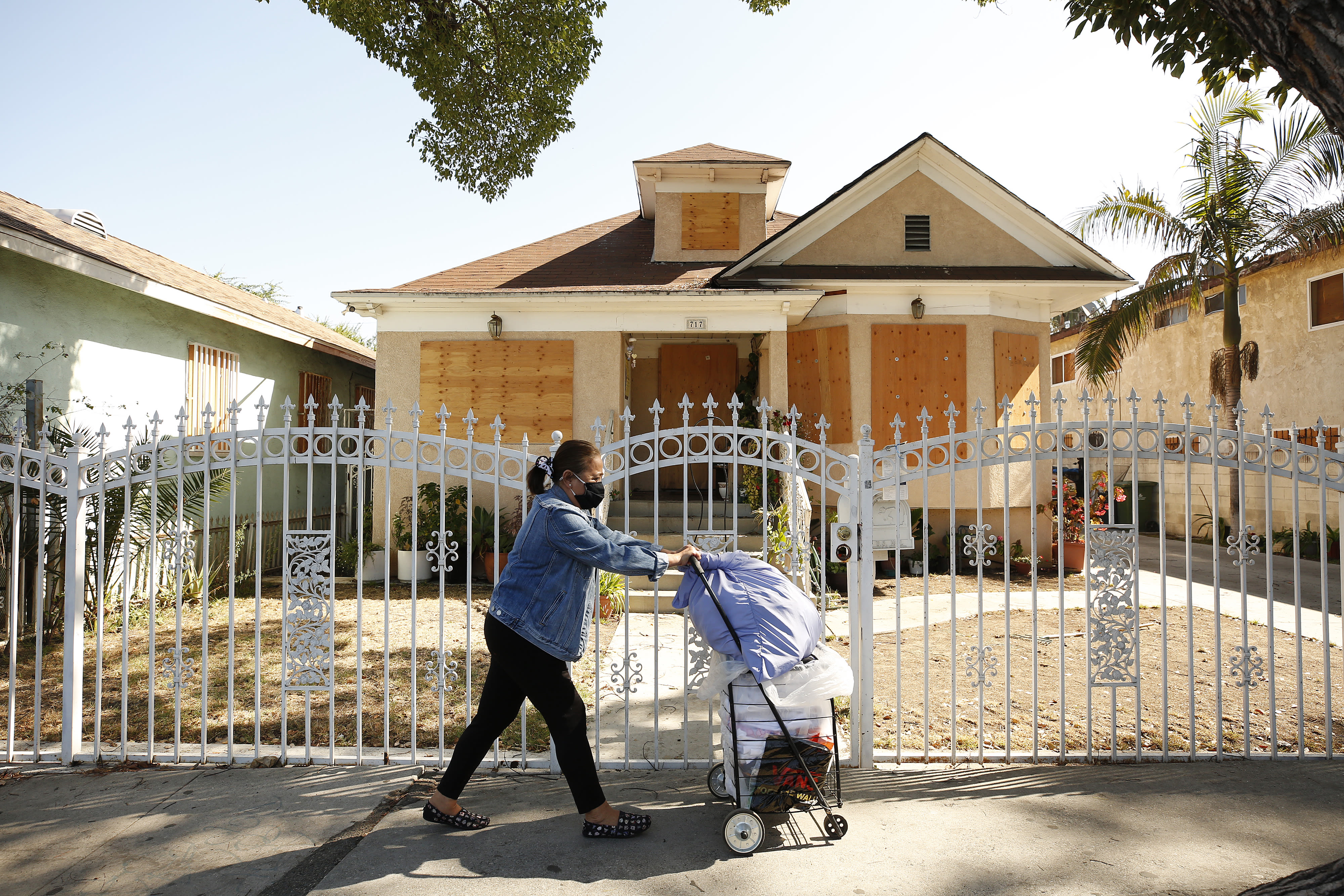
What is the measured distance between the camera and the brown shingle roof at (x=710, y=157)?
13.2 m

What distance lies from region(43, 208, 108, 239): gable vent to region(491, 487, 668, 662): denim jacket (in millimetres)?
10523

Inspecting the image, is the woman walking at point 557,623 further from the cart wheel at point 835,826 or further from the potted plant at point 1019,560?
the potted plant at point 1019,560

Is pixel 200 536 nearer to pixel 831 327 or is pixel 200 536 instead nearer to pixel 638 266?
pixel 638 266

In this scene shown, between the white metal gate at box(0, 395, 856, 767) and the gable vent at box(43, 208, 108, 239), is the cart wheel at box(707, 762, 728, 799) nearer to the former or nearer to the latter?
the white metal gate at box(0, 395, 856, 767)

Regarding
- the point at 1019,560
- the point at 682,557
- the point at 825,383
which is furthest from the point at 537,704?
the point at 1019,560

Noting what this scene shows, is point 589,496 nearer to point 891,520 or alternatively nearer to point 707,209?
point 891,520

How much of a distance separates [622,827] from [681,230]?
1123 centimetres

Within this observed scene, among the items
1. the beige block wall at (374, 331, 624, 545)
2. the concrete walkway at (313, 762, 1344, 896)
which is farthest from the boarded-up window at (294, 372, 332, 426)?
the concrete walkway at (313, 762, 1344, 896)

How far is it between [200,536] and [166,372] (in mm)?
2118

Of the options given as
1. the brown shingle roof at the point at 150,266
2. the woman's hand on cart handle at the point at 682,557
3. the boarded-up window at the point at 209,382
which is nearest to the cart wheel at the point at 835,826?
the woman's hand on cart handle at the point at 682,557

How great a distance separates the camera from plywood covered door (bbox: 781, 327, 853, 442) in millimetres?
11820

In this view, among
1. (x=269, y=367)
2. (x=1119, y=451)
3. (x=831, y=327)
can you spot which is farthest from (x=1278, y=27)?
(x=269, y=367)

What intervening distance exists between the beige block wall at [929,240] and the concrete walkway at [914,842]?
9386mm

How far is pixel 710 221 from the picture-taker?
13.5m
